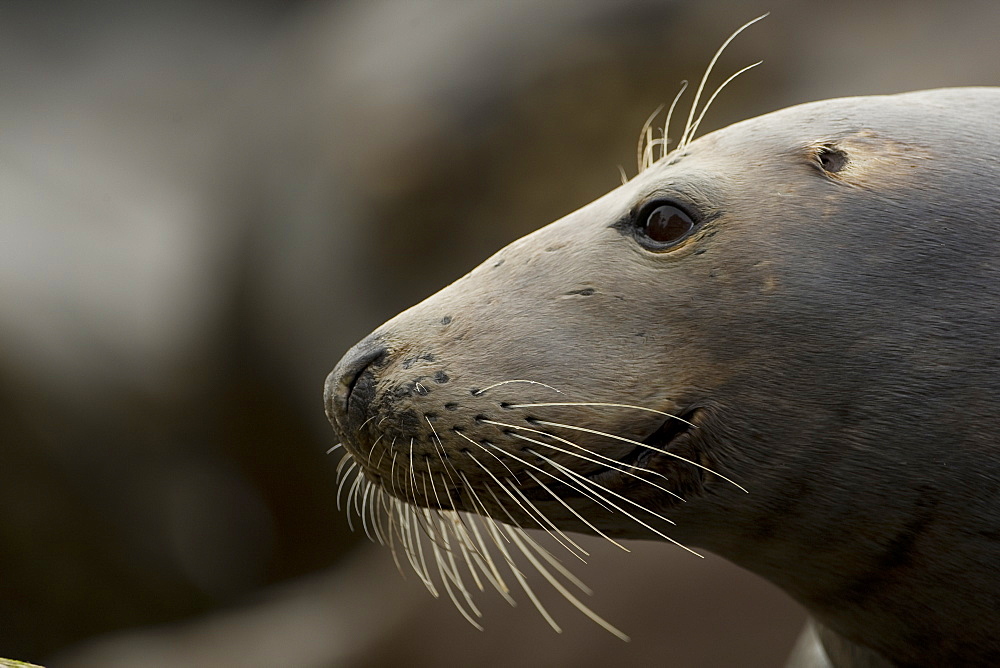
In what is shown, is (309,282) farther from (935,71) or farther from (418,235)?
(935,71)

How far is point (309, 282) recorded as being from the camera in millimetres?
4066

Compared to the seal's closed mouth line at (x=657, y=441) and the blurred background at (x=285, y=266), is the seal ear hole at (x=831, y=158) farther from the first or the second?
the blurred background at (x=285, y=266)

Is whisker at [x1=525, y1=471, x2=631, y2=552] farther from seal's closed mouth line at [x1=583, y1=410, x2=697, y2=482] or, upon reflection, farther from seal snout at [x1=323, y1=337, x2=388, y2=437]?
seal snout at [x1=323, y1=337, x2=388, y2=437]

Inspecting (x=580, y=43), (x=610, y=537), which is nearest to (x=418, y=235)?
(x=580, y=43)

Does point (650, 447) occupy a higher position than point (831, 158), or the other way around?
point (831, 158)

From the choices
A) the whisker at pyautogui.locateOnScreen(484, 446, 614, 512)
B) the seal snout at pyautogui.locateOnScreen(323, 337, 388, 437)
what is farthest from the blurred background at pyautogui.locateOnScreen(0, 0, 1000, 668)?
the whisker at pyautogui.locateOnScreen(484, 446, 614, 512)

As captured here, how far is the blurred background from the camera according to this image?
3600 mm

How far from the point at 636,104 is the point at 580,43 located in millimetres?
297

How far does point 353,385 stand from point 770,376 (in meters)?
0.54

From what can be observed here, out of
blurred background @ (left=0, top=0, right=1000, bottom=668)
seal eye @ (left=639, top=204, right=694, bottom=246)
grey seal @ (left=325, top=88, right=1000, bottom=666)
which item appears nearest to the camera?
grey seal @ (left=325, top=88, right=1000, bottom=666)

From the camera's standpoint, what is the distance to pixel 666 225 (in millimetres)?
1292

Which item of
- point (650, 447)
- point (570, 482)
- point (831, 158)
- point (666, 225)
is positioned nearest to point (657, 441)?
point (650, 447)

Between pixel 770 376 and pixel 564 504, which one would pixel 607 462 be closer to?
pixel 564 504

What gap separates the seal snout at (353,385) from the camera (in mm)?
1360
